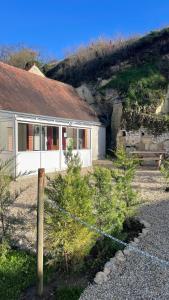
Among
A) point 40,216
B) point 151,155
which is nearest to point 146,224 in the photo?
point 40,216

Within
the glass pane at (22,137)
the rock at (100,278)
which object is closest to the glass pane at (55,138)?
the glass pane at (22,137)

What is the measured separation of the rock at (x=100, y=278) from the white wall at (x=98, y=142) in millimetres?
17383

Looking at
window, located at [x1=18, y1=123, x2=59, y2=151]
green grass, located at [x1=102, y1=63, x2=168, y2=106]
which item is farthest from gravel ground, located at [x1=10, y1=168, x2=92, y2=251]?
green grass, located at [x1=102, y1=63, x2=168, y2=106]

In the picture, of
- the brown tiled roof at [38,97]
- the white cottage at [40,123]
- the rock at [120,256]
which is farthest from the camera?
the brown tiled roof at [38,97]

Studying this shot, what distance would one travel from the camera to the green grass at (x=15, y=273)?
4637 mm

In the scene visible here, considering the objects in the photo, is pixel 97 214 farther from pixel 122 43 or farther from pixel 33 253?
pixel 122 43

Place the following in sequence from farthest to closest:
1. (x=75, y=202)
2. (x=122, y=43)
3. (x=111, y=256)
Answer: (x=122, y=43), (x=111, y=256), (x=75, y=202)

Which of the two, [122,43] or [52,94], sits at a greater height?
[122,43]

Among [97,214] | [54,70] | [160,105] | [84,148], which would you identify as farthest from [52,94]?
[97,214]

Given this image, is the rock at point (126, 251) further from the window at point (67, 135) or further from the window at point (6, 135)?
the window at point (67, 135)

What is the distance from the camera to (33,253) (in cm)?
569

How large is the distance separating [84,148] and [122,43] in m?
12.9

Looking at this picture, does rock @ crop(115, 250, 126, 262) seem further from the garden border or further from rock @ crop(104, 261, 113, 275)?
rock @ crop(104, 261, 113, 275)

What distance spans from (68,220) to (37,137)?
492 inches
